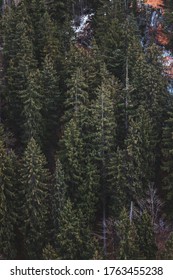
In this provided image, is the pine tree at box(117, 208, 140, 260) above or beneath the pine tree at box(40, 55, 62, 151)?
beneath

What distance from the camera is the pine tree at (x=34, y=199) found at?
4256cm

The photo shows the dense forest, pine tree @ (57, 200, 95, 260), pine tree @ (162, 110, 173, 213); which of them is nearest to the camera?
pine tree @ (57, 200, 95, 260)

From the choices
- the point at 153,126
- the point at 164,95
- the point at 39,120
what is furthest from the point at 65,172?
the point at 164,95

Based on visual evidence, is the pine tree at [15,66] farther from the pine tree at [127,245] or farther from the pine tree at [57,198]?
the pine tree at [127,245]

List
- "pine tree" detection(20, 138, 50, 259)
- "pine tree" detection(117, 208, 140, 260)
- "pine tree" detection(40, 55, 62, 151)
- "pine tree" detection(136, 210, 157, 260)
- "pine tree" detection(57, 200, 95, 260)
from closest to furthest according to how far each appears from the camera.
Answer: "pine tree" detection(117, 208, 140, 260) → "pine tree" detection(136, 210, 157, 260) → "pine tree" detection(57, 200, 95, 260) → "pine tree" detection(20, 138, 50, 259) → "pine tree" detection(40, 55, 62, 151)

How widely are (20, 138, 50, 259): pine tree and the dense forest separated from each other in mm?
100

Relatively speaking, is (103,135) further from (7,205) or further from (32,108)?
(7,205)

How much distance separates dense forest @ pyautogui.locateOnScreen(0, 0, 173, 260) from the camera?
42719 mm

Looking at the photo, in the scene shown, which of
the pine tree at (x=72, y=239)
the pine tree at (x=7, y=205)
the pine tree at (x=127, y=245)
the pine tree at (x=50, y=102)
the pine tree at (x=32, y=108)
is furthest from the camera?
the pine tree at (x=50, y=102)

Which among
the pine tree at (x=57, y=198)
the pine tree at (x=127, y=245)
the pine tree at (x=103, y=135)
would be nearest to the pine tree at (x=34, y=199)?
the pine tree at (x=57, y=198)

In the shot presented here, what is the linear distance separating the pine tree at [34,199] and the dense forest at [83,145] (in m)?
0.10

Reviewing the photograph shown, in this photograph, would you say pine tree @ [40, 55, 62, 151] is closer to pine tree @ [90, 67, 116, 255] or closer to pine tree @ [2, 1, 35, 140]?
pine tree @ [2, 1, 35, 140]

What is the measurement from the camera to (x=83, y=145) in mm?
47219

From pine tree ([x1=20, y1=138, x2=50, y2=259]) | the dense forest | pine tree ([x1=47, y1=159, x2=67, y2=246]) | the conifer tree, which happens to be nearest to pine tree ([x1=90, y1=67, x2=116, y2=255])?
the dense forest
